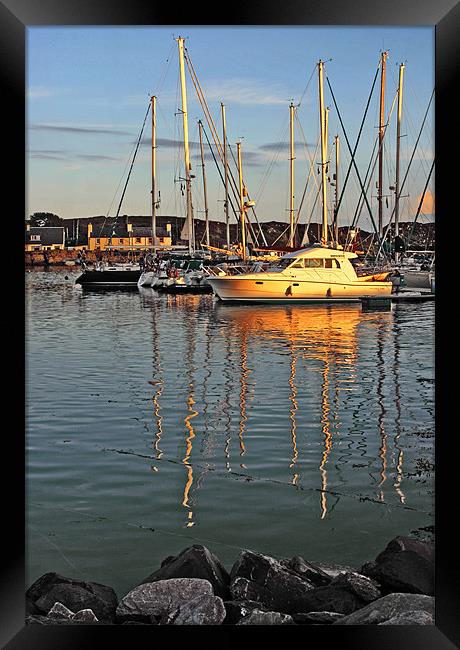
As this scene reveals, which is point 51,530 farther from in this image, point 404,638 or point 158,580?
point 404,638

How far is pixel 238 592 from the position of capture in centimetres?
333

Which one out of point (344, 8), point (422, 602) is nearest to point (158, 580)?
point (422, 602)

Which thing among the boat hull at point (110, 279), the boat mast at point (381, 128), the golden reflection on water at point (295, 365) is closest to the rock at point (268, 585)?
the golden reflection on water at point (295, 365)

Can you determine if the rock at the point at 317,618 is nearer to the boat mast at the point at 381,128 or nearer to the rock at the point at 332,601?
the rock at the point at 332,601

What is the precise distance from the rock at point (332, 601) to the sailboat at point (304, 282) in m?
16.4

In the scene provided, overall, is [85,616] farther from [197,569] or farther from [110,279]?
[110,279]

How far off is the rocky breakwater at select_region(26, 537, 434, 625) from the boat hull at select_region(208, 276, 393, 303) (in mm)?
16160

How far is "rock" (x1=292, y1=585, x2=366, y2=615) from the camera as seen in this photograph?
317 centimetres

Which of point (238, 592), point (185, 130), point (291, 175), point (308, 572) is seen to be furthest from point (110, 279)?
point (238, 592)

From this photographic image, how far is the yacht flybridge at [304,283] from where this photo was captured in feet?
64.5

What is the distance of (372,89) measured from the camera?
23.2 m

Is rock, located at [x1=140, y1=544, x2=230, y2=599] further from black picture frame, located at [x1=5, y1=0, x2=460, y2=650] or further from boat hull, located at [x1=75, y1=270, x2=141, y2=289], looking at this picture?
boat hull, located at [x1=75, y1=270, x2=141, y2=289]

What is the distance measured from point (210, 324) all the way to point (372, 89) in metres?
9.87

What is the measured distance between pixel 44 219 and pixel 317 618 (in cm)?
6497
